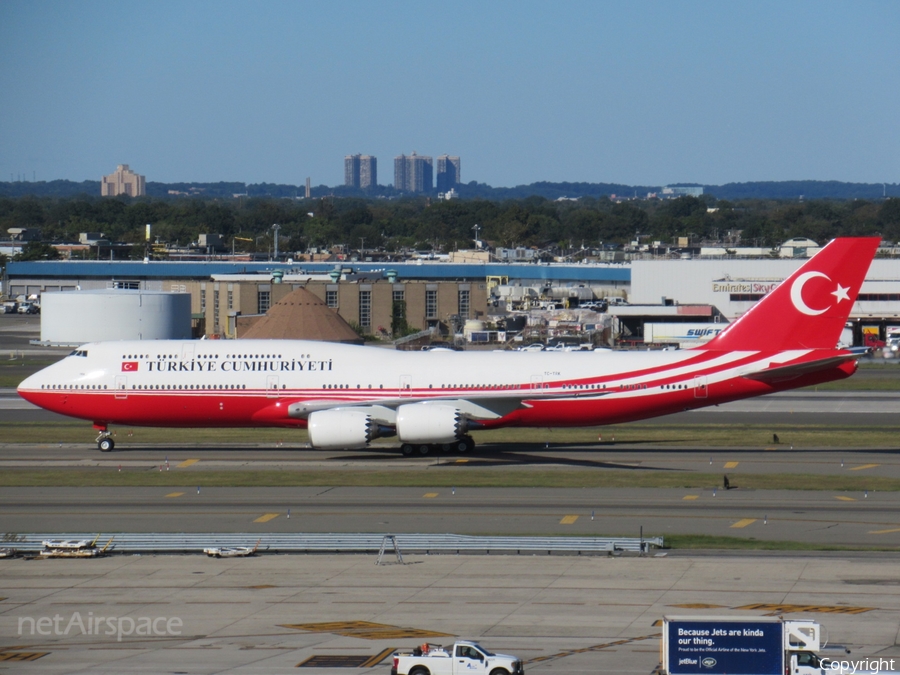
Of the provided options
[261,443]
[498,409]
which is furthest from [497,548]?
[261,443]

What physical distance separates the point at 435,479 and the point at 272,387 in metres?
9.62

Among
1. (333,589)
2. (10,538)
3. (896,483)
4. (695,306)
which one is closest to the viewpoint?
(333,589)

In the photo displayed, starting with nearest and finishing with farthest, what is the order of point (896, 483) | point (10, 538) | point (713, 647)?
point (713, 647)
point (10, 538)
point (896, 483)

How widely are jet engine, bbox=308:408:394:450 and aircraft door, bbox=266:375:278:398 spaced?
9.91 feet

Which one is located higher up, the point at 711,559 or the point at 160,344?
the point at 160,344

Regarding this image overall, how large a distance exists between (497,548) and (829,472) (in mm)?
18273

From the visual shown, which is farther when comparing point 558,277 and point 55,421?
point 558,277

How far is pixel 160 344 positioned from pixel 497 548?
24769mm

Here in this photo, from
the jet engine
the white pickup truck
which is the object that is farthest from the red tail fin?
the white pickup truck

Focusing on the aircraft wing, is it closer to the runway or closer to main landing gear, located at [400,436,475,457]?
main landing gear, located at [400,436,475,457]

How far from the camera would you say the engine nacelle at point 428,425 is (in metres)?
44.3

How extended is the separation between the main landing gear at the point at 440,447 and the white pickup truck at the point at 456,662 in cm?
2792

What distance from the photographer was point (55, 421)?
5925 cm

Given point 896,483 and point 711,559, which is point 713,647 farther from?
point 896,483
